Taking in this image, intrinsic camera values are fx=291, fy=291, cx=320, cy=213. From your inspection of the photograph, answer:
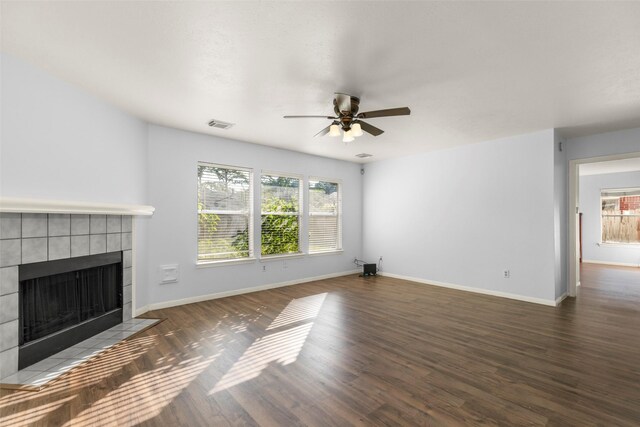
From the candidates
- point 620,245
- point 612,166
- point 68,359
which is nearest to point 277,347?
point 68,359

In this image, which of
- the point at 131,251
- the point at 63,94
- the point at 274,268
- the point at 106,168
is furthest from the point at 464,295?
the point at 63,94

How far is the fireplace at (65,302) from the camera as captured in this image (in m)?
2.62

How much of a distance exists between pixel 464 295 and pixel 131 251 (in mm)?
5168

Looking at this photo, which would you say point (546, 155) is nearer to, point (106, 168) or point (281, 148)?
point (281, 148)

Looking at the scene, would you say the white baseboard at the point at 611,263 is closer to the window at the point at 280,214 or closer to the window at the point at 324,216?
the window at the point at 324,216

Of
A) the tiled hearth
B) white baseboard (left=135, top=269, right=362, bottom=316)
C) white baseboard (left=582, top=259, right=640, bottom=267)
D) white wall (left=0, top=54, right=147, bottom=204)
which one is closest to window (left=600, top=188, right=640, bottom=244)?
white baseboard (left=582, top=259, right=640, bottom=267)

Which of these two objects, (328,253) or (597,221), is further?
(597,221)

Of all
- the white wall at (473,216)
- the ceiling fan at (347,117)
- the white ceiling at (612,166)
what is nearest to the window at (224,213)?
the ceiling fan at (347,117)

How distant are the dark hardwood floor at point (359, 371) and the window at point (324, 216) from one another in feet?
7.40

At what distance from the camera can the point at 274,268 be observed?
18.0ft

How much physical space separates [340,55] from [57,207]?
2799mm

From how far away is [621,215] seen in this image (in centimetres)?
826

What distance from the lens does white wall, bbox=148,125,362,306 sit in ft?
13.9

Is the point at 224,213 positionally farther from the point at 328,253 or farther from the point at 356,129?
the point at 356,129
